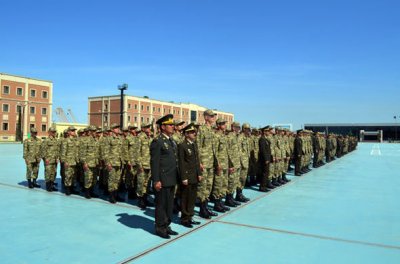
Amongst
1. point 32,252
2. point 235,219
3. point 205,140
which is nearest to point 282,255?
point 235,219

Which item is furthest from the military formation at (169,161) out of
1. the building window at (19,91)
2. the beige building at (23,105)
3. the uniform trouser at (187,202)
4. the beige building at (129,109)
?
the beige building at (129,109)

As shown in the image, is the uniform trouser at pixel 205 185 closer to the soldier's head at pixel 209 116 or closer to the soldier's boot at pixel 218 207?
the soldier's boot at pixel 218 207

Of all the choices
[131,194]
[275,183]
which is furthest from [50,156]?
[275,183]

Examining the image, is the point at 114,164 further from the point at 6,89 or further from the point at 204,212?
the point at 6,89

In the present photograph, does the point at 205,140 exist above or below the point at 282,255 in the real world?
above

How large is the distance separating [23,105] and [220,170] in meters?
51.8

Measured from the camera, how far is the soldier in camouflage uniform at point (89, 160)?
24.1 ft

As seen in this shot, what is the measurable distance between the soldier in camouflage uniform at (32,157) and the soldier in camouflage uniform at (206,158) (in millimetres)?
5089

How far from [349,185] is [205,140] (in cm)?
592

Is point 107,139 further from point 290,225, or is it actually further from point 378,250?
point 378,250

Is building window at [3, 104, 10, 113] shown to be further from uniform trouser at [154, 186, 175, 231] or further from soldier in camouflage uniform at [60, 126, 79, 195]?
uniform trouser at [154, 186, 175, 231]

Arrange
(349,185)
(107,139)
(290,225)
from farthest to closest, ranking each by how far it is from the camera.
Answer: (349,185) < (107,139) < (290,225)

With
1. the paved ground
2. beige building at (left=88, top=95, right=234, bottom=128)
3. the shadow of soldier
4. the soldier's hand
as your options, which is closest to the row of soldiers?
the paved ground

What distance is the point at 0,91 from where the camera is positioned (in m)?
47.6
